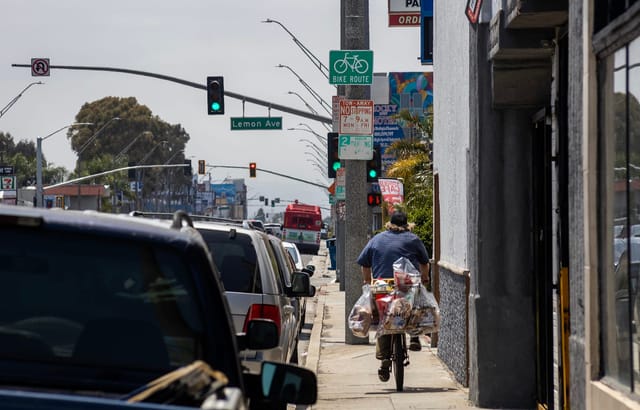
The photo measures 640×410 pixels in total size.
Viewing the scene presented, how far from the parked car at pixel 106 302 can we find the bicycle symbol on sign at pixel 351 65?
14.6m

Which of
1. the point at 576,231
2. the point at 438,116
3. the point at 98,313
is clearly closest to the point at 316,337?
the point at 438,116

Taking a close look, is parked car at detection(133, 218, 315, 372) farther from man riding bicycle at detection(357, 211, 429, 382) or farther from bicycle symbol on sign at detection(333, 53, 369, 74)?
bicycle symbol on sign at detection(333, 53, 369, 74)

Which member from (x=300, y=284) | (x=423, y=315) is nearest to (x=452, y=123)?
(x=423, y=315)

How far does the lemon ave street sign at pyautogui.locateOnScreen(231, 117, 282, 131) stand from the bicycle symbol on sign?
16039 millimetres

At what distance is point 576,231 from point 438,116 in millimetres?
9210

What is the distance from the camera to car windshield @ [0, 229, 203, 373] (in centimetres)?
420

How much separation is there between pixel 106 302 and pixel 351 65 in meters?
14.8

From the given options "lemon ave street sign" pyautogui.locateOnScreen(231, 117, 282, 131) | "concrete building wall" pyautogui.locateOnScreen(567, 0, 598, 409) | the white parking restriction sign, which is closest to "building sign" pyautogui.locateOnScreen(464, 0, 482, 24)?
"concrete building wall" pyautogui.locateOnScreen(567, 0, 598, 409)

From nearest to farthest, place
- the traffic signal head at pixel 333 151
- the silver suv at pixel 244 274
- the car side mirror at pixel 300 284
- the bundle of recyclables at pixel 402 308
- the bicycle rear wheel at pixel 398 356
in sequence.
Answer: the silver suv at pixel 244 274
the car side mirror at pixel 300 284
the bundle of recyclables at pixel 402 308
the bicycle rear wheel at pixel 398 356
the traffic signal head at pixel 333 151

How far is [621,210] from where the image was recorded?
755 cm

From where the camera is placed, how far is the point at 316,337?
2112cm

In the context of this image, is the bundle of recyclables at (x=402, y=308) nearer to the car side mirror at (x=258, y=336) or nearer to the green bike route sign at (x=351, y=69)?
the green bike route sign at (x=351, y=69)

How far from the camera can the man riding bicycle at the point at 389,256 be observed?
13.8m

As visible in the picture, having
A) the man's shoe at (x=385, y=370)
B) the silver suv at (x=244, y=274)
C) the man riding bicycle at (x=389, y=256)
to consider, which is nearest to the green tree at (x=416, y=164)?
the man riding bicycle at (x=389, y=256)
